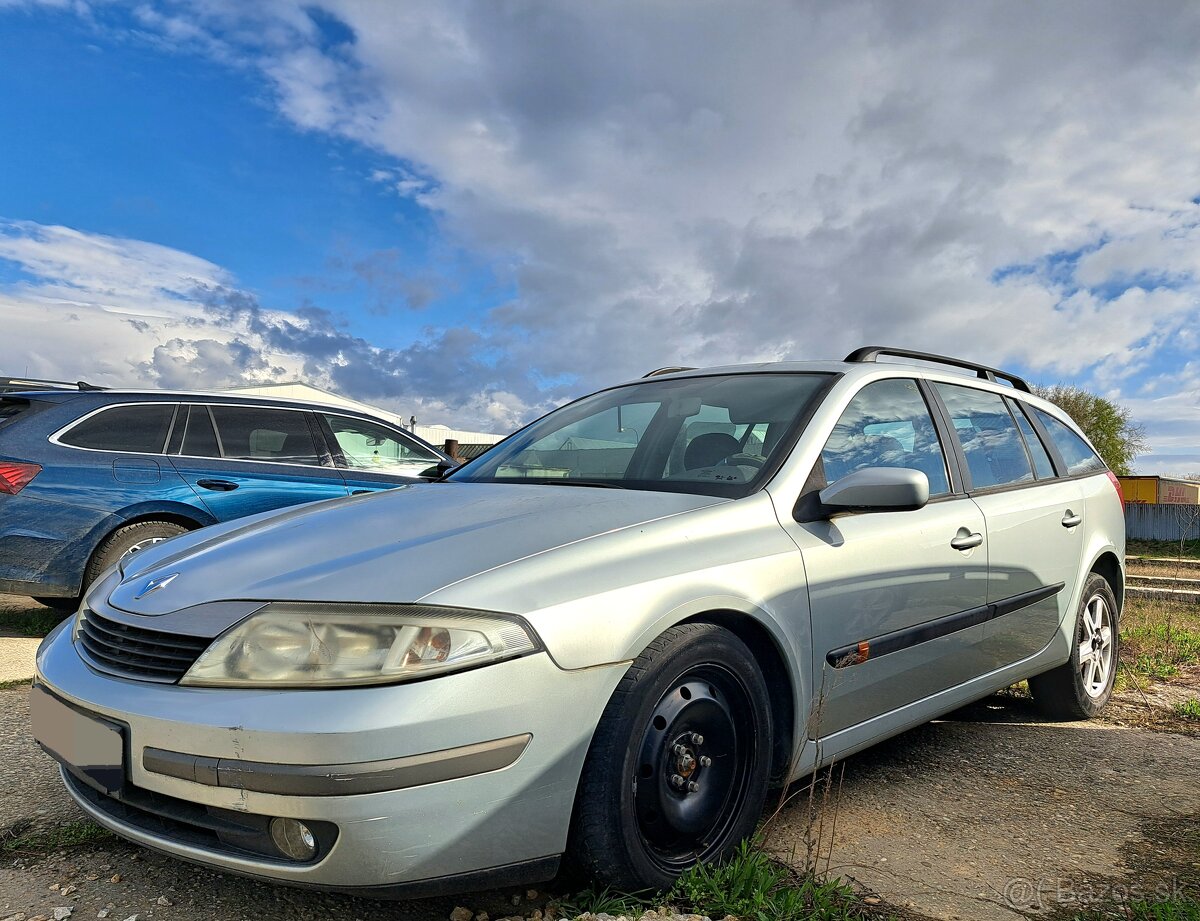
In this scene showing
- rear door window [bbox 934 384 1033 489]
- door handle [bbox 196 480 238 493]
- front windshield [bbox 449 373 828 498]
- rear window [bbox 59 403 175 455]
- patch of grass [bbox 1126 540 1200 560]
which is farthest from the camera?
patch of grass [bbox 1126 540 1200 560]

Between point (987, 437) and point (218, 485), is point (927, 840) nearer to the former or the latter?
point (987, 437)

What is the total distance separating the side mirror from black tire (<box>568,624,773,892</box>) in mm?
563

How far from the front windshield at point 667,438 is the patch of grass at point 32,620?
153 inches

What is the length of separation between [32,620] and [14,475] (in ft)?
5.09

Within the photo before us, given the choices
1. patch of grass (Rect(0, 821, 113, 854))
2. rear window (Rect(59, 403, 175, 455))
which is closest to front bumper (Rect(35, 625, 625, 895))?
patch of grass (Rect(0, 821, 113, 854))

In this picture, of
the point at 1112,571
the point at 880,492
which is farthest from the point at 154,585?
the point at 1112,571

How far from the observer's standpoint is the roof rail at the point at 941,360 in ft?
11.6

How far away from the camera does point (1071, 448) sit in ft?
14.8

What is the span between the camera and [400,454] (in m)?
6.76

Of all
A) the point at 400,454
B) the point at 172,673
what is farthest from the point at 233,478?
the point at 172,673

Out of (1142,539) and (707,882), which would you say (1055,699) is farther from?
(1142,539)

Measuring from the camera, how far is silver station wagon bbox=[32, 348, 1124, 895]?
5.99 feet

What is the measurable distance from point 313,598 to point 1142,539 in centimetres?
3564

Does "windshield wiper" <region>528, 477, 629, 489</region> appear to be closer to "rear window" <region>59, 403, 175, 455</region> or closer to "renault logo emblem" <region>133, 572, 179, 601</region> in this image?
"renault logo emblem" <region>133, 572, 179, 601</region>
